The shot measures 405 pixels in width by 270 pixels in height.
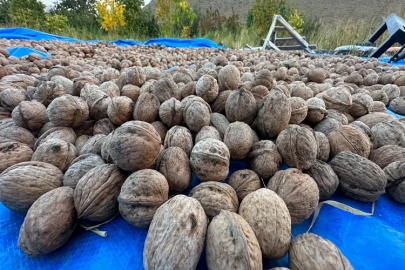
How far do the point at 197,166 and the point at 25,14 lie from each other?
1784 cm

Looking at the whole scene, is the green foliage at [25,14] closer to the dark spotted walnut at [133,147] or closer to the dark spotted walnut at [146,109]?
the dark spotted walnut at [146,109]

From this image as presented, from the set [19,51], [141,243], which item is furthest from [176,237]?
[19,51]

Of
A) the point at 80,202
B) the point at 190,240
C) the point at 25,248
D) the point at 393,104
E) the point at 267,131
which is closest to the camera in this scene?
the point at 190,240

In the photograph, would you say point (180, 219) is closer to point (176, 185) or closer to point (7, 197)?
point (176, 185)

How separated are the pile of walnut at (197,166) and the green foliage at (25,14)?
14645 millimetres

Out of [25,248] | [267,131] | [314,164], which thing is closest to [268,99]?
[267,131]

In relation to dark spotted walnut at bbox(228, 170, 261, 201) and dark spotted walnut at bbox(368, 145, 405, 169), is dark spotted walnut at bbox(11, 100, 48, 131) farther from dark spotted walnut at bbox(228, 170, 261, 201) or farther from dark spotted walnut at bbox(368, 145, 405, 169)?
dark spotted walnut at bbox(368, 145, 405, 169)

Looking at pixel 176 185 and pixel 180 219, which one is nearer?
pixel 180 219

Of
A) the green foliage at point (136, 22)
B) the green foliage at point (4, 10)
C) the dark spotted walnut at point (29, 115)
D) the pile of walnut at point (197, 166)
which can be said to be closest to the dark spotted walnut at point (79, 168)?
the pile of walnut at point (197, 166)

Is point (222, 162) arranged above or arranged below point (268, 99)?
below

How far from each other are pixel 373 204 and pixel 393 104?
235 centimetres

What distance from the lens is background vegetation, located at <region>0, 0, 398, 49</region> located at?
12.3m

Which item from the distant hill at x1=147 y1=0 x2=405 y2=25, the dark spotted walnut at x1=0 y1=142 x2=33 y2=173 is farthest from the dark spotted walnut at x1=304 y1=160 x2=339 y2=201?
the distant hill at x1=147 y1=0 x2=405 y2=25

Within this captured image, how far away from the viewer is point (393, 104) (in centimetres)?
331
